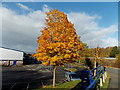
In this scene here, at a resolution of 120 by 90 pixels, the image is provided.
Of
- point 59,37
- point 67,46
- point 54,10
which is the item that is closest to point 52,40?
point 59,37

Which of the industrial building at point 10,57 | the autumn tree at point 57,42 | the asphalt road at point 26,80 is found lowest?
the asphalt road at point 26,80

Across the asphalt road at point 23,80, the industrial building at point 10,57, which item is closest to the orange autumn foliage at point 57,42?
the asphalt road at point 23,80

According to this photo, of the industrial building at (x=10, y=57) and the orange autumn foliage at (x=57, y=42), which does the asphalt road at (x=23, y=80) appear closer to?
the orange autumn foliage at (x=57, y=42)

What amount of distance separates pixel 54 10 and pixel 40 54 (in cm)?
492

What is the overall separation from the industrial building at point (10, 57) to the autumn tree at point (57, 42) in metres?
30.9

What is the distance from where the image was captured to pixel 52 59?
10.2m

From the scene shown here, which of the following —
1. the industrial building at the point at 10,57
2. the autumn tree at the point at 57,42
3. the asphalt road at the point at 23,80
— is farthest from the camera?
the industrial building at the point at 10,57

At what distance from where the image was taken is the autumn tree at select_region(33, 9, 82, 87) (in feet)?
33.3

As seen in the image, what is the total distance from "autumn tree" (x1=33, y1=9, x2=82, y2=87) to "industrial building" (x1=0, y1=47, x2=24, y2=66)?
30933mm

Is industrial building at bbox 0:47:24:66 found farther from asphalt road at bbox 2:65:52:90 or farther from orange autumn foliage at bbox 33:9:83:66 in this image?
orange autumn foliage at bbox 33:9:83:66

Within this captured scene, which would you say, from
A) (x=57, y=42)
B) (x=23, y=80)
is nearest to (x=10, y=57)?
(x=23, y=80)

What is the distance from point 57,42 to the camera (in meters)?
10.4

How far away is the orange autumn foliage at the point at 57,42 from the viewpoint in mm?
10148

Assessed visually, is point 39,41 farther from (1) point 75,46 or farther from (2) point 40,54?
(1) point 75,46
